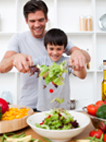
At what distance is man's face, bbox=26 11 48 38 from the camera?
1566mm

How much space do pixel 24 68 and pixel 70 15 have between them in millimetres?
1957

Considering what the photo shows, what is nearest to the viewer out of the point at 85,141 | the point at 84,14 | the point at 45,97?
the point at 85,141

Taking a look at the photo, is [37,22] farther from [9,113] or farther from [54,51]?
[9,113]

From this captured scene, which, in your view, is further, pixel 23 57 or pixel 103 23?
pixel 103 23

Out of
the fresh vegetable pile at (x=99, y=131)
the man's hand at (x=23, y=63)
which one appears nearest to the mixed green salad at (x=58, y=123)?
the fresh vegetable pile at (x=99, y=131)

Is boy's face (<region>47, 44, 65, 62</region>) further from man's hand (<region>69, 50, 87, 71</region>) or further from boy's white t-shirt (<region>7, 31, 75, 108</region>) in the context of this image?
man's hand (<region>69, 50, 87, 71</region>)

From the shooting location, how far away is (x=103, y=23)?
2590 millimetres

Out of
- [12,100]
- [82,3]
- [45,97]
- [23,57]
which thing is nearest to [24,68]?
[23,57]

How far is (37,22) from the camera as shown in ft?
5.19

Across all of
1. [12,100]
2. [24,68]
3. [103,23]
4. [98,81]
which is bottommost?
[12,100]

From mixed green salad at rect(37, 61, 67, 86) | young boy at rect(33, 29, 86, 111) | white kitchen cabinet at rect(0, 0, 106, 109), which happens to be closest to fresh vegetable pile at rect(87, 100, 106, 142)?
mixed green salad at rect(37, 61, 67, 86)

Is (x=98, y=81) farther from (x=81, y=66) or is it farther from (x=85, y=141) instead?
(x=85, y=141)

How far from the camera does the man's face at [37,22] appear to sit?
157 centimetres

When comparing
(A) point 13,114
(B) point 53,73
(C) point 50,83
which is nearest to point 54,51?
(C) point 50,83
